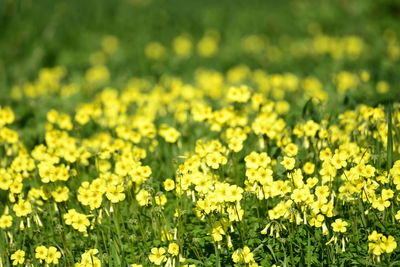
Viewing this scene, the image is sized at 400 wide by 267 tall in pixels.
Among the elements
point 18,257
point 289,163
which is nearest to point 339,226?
point 289,163

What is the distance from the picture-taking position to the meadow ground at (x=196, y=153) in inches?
119

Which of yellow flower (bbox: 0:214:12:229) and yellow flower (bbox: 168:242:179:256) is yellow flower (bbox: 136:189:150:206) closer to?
yellow flower (bbox: 168:242:179:256)

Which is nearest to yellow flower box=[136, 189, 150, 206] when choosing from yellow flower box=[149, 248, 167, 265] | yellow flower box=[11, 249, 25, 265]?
yellow flower box=[149, 248, 167, 265]

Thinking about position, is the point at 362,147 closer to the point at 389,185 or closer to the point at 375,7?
the point at 389,185

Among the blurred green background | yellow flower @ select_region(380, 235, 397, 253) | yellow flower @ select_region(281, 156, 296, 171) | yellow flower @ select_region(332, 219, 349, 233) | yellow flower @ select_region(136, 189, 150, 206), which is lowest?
yellow flower @ select_region(380, 235, 397, 253)

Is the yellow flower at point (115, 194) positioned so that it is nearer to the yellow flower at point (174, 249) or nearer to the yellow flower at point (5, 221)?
the yellow flower at point (174, 249)

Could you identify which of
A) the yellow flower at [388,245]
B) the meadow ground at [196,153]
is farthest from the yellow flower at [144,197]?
the yellow flower at [388,245]

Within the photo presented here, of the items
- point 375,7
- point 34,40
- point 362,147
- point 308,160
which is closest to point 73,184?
point 308,160

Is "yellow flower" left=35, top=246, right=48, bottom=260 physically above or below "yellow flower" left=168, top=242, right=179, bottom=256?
above

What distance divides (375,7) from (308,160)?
7128 millimetres

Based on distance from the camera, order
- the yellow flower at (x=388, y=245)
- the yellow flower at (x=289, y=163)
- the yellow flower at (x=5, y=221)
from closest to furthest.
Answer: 1. the yellow flower at (x=388, y=245)
2. the yellow flower at (x=289, y=163)
3. the yellow flower at (x=5, y=221)

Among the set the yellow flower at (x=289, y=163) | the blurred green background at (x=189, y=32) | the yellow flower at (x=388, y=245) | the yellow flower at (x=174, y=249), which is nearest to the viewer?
the yellow flower at (x=388, y=245)

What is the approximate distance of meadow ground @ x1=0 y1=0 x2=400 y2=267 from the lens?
3.03m

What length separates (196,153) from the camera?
3.75 meters
